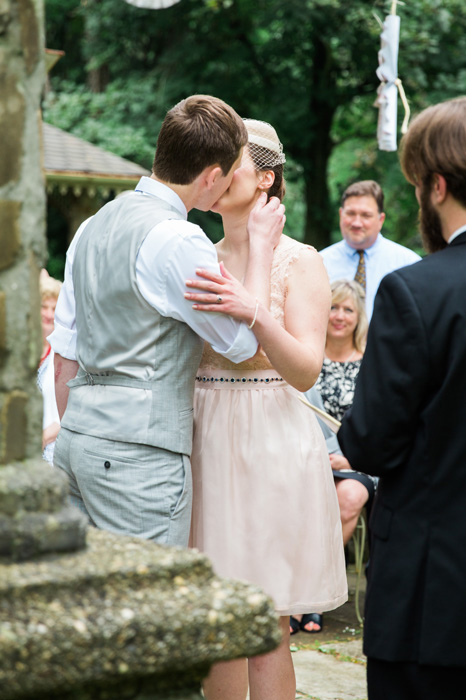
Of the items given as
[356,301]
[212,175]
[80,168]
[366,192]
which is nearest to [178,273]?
[212,175]

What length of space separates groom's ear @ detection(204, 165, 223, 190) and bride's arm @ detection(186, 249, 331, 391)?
29cm

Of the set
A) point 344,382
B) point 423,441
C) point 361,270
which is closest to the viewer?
point 423,441

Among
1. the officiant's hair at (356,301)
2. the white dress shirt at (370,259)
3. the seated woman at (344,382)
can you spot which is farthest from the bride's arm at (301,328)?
the white dress shirt at (370,259)

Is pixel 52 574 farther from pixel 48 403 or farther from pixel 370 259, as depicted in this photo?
pixel 370 259

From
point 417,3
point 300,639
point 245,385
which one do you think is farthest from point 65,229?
point 245,385

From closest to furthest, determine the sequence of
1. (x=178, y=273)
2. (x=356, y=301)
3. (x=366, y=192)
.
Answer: (x=178, y=273) → (x=356, y=301) → (x=366, y=192)

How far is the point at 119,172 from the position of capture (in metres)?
14.2

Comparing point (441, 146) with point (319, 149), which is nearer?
point (441, 146)

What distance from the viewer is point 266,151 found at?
3189 mm

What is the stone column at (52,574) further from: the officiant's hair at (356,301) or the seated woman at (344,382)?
the officiant's hair at (356,301)

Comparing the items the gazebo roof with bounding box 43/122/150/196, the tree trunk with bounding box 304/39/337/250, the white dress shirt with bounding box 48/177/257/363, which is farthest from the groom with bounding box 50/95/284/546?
the tree trunk with bounding box 304/39/337/250

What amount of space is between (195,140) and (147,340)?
0.59 meters

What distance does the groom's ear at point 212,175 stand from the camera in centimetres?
268

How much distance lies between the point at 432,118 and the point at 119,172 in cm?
1243
